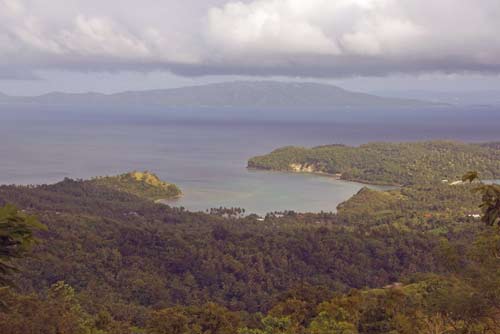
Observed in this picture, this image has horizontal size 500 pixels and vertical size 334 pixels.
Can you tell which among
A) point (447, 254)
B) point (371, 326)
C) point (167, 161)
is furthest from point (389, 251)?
point (167, 161)

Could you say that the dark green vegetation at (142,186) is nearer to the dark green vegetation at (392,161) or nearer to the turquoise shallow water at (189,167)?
the turquoise shallow water at (189,167)

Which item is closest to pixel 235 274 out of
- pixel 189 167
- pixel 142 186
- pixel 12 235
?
pixel 12 235

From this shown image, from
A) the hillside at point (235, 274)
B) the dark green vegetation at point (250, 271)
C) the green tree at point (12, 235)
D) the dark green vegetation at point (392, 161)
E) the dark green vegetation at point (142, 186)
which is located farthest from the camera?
the dark green vegetation at point (392, 161)

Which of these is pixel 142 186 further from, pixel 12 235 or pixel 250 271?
pixel 12 235

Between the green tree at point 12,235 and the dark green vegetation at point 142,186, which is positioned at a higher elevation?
the green tree at point 12,235

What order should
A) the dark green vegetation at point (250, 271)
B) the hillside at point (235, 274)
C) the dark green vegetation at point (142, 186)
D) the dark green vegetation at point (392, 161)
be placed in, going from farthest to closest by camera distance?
the dark green vegetation at point (392, 161) → the dark green vegetation at point (142, 186) → the hillside at point (235, 274) → the dark green vegetation at point (250, 271)

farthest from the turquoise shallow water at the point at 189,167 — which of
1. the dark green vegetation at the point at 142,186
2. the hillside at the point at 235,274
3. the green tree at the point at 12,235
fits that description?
the green tree at the point at 12,235

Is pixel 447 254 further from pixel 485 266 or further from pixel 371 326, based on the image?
pixel 371 326
